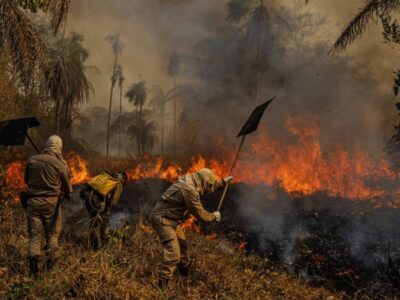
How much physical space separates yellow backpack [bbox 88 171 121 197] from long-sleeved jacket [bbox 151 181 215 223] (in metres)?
2.05

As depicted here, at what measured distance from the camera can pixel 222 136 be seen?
1073 inches

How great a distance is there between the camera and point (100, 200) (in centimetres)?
739

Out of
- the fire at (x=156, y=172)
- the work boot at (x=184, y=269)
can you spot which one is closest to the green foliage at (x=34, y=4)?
the work boot at (x=184, y=269)

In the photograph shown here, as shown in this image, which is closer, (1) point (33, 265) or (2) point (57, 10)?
(1) point (33, 265)

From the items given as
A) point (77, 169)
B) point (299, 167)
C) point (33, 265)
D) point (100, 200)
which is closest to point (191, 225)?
point (100, 200)

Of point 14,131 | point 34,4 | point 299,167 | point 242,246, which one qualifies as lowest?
point 242,246

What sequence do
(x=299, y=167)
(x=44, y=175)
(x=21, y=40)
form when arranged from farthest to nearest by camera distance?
(x=299, y=167), (x=21, y=40), (x=44, y=175)

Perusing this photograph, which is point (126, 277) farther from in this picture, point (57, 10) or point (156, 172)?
point (156, 172)

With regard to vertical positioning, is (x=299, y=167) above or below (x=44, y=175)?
below

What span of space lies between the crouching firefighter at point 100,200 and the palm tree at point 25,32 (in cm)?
359

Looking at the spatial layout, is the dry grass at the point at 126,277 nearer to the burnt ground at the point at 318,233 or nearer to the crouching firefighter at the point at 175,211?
the crouching firefighter at the point at 175,211

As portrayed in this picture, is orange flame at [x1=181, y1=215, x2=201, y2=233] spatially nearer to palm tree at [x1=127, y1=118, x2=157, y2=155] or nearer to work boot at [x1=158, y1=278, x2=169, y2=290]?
work boot at [x1=158, y1=278, x2=169, y2=290]

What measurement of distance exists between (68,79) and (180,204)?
20.7m

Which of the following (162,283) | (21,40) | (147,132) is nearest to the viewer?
(162,283)
